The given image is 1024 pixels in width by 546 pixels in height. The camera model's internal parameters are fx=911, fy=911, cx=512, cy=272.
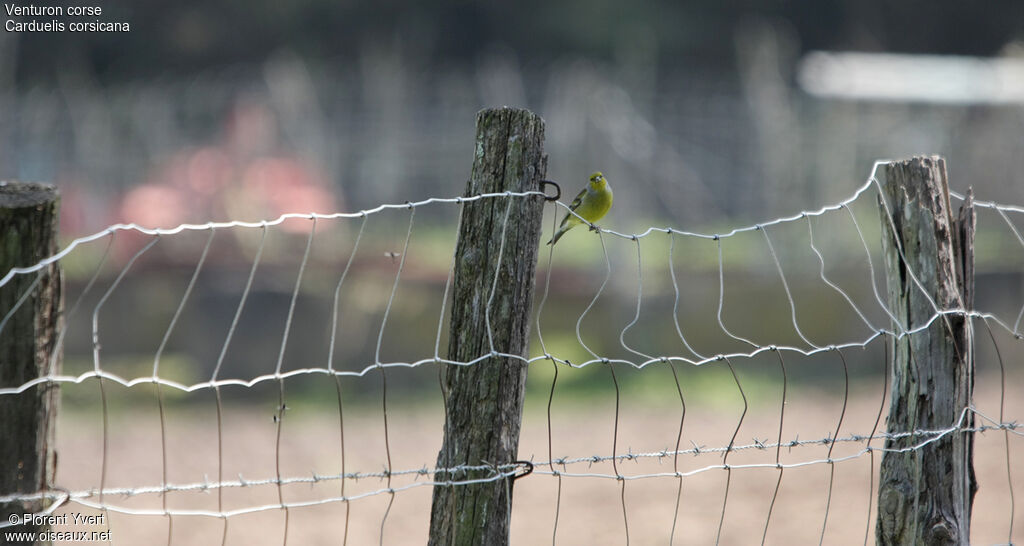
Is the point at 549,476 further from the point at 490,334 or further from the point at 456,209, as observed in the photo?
the point at 456,209

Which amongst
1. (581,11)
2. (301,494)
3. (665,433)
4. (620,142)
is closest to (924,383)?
(301,494)

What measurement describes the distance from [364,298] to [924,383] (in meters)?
7.38

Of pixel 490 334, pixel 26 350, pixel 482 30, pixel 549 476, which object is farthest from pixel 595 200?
pixel 482 30

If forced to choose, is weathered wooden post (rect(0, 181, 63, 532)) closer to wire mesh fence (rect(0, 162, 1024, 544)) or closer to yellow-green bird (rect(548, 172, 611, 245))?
yellow-green bird (rect(548, 172, 611, 245))

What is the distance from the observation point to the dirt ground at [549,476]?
5074 mm

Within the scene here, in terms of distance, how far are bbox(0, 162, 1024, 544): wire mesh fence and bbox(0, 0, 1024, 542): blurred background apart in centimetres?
4

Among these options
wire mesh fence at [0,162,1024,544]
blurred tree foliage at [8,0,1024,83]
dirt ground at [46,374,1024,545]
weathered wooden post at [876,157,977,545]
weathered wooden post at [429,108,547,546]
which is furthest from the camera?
blurred tree foliage at [8,0,1024,83]

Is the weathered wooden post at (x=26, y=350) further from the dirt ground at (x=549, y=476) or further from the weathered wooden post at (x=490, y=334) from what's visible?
the dirt ground at (x=549, y=476)

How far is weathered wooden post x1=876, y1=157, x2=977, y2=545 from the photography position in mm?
2443

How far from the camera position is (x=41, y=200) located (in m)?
1.83

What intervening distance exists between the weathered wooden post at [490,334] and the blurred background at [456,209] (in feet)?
15.4

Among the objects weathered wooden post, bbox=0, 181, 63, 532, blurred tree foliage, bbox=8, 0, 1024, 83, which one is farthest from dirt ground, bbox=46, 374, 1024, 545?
blurred tree foliage, bbox=8, 0, 1024, 83

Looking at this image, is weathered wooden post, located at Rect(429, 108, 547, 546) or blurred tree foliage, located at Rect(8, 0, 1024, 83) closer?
weathered wooden post, located at Rect(429, 108, 547, 546)

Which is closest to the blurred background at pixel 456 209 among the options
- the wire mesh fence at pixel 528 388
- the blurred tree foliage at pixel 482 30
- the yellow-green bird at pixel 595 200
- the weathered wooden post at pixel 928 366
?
the wire mesh fence at pixel 528 388
